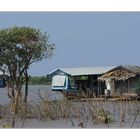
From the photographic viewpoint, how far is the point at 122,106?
357 inches

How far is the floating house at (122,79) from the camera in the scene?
22.6m

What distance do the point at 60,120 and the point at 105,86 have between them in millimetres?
13749

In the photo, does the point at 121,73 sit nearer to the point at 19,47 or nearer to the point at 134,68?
the point at 134,68

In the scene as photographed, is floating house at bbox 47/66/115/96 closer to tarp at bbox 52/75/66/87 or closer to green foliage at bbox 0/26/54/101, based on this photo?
tarp at bbox 52/75/66/87

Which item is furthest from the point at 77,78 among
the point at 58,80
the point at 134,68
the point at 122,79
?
the point at 122,79

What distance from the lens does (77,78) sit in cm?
2547

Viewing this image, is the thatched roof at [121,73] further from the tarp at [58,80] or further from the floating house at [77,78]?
the tarp at [58,80]

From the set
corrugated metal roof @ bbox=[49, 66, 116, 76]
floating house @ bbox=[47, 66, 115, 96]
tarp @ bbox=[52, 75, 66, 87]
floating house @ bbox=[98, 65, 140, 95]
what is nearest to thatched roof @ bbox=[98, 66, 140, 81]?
floating house @ bbox=[98, 65, 140, 95]

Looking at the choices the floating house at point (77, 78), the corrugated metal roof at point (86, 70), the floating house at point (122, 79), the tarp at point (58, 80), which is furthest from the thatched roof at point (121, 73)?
the tarp at point (58, 80)

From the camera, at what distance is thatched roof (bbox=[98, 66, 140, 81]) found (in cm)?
2244

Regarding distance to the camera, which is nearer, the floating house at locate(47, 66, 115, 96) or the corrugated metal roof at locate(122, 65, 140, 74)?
the corrugated metal roof at locate(122, 65, 140, 74)

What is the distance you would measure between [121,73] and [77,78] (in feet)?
11.4
